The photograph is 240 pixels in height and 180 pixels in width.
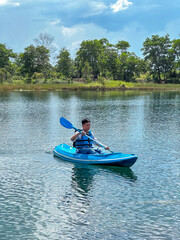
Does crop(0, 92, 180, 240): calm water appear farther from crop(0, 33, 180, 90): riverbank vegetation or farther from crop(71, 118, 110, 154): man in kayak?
crop(0, 33, 180, 90): riverbank vegetation

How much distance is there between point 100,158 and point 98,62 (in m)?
89.4

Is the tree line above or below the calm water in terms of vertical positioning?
above

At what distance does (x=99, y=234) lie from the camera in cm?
715

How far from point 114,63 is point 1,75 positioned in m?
37.8

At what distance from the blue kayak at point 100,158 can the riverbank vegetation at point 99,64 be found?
75.5 metres

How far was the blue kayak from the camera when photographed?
11711 millimetres

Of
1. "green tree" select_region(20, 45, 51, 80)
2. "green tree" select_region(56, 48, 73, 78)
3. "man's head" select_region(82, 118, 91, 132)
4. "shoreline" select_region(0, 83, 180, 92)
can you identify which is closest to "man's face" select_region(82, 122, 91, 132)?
"man's head" select_region(82, 118, 91, 132)

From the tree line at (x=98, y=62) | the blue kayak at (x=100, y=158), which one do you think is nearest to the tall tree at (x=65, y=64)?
the tree line at (x=98, y=62)

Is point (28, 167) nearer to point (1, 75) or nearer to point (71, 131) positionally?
point (71, 131)

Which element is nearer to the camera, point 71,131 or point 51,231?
point 51,231

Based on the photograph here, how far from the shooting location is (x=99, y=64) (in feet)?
325

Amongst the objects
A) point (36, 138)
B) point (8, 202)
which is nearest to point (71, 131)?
point (36, 138)

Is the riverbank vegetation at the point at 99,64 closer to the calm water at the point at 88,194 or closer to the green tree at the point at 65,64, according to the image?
the green tree at the point at 65,64

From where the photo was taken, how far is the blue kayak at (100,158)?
11.7m
